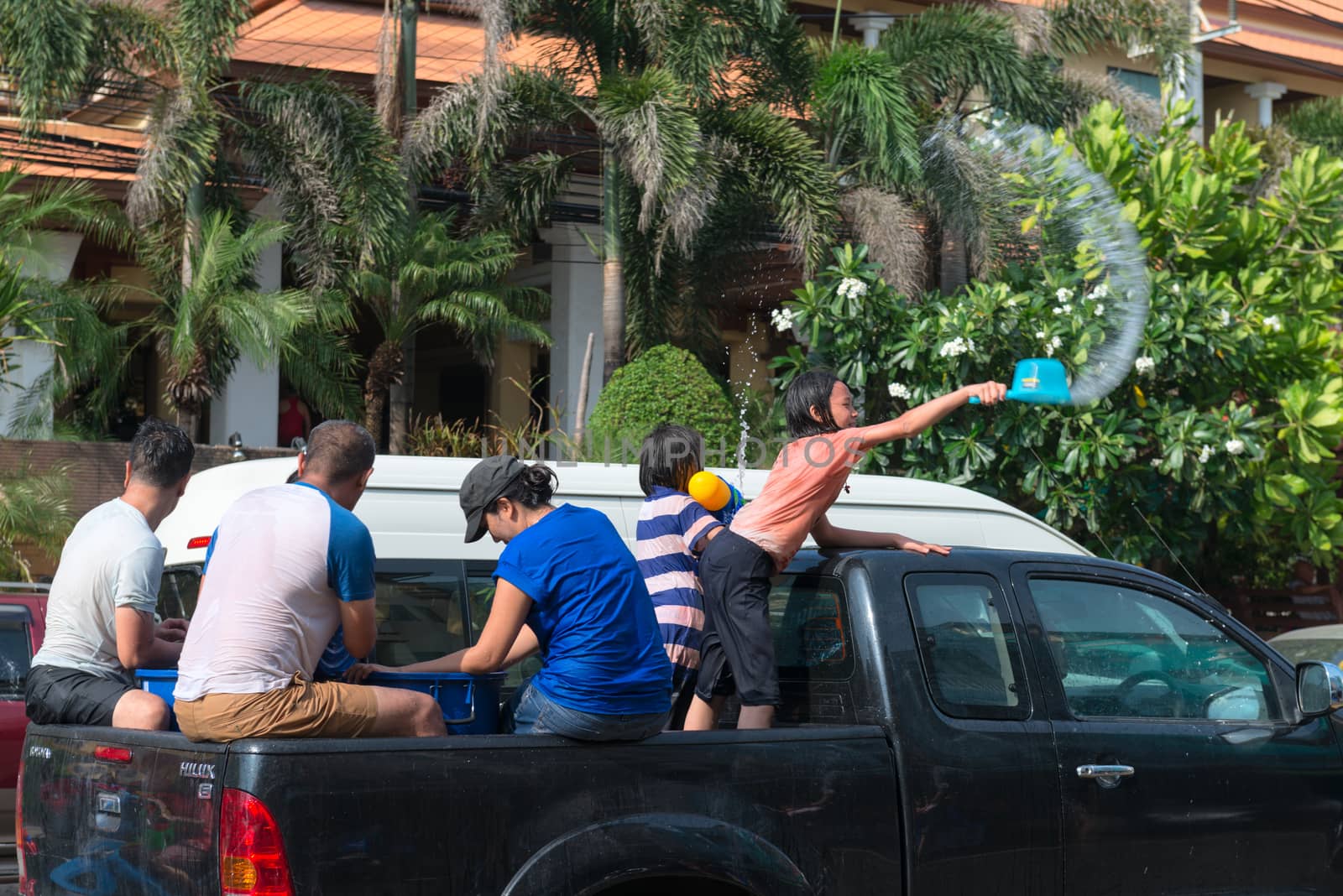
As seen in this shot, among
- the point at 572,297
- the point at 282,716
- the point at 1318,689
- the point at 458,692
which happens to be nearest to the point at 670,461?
the point at 458,692

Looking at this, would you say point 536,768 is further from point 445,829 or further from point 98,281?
point 98,281

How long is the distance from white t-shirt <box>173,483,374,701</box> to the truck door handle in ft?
7.15

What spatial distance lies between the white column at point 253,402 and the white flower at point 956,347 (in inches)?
328

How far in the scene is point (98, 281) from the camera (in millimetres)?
15938

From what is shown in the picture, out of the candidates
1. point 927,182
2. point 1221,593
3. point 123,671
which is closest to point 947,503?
point 123,671

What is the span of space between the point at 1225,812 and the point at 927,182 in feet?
37.5

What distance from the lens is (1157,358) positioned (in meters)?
13.4

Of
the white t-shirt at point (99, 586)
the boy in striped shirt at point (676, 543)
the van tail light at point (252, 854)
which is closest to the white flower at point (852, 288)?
the boy in striped shirt at point (676, 543)

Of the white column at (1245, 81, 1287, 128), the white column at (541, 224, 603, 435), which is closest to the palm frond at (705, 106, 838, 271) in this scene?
the white column at (541, 224, 603, 435)

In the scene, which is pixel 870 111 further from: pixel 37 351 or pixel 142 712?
pixel 142 712

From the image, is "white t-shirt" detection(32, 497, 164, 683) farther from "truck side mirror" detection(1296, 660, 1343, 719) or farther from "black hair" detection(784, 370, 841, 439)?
"truck side mirror" detection(1296, 660, 1343, 719)

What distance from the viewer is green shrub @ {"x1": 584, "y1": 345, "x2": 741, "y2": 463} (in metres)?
13.6

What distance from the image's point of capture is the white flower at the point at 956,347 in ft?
42.7

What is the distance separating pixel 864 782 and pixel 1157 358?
1019cm
